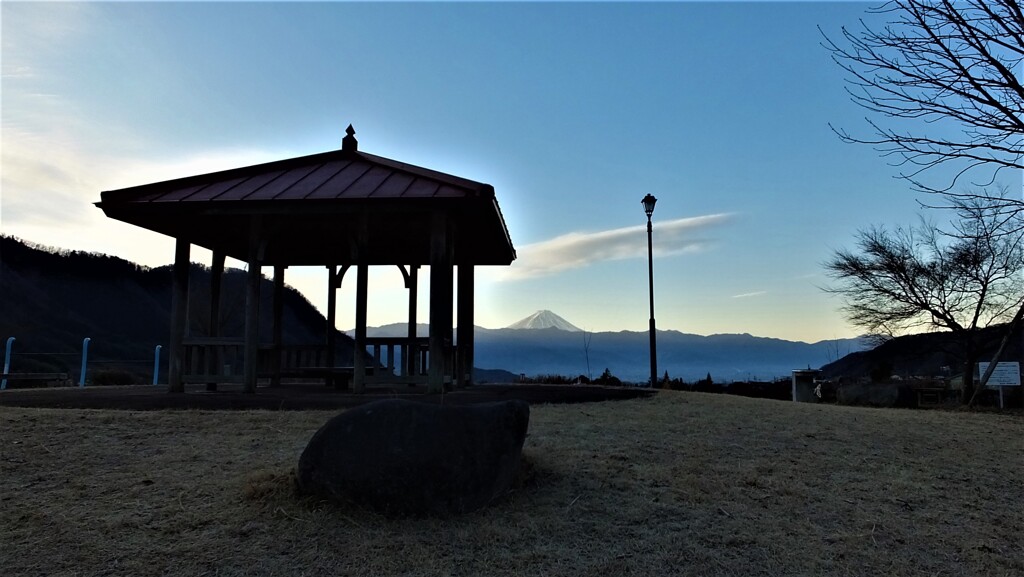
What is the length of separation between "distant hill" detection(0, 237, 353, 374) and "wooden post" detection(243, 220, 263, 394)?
1206 inches

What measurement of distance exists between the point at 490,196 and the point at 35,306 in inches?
2078

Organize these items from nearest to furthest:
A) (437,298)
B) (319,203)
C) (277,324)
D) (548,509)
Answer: (548,509) → (319,203) → (437,298) → (277,324)

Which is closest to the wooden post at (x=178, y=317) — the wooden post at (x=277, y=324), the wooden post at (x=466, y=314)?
the wooden post at (x=277, y=324)

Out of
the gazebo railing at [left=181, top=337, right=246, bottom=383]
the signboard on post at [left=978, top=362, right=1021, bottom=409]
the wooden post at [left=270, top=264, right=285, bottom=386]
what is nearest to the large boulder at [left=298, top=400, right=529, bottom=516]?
the gazebo railing at [left=181, top=337, right=246, bottom=383]

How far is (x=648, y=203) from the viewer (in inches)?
711

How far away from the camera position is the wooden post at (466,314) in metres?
14.6

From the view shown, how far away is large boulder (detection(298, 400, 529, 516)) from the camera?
4836 millimetres

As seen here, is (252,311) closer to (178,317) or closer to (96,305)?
(178,317)

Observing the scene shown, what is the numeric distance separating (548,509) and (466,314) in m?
10.1

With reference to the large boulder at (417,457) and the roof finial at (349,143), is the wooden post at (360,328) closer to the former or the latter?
the roof finial at (349,143)

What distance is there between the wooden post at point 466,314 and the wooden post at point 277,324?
3.71 meters

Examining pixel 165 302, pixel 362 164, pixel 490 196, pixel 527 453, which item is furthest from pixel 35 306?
pixel 527 453

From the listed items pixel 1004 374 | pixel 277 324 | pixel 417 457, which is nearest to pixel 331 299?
pixel 277 324

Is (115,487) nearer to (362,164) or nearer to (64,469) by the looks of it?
(64,469)
